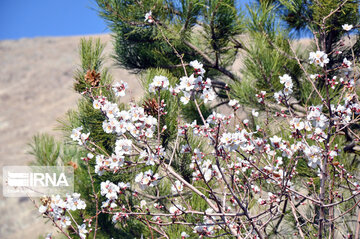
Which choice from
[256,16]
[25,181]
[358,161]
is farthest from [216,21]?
[25,181]

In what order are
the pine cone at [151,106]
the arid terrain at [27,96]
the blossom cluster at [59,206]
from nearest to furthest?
the blossom cluster at [59,206] → the pine cone at [151,106] → the arid terrain at [27,96]

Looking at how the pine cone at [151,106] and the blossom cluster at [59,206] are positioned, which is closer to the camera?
the blossom cluster at [59,206]

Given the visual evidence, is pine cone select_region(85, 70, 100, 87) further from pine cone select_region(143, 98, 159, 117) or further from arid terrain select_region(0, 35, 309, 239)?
arid terrain select_region(0, 35, 309, 239)

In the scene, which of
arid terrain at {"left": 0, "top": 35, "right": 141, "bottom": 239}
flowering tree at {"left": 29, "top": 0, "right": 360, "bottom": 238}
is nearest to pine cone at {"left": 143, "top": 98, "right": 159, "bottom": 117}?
flowering tree at {"left": 29, "top": 0, "right": 360, "bottom": 238}

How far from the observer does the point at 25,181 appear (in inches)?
108

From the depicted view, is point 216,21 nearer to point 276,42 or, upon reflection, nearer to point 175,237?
point 276,42

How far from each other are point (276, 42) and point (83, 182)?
5.13 ft

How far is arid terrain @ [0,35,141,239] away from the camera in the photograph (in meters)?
13.5

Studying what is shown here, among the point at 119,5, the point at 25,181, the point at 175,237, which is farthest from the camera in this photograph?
the point at 25,181

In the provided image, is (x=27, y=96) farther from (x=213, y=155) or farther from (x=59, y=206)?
(x=213, y=155)

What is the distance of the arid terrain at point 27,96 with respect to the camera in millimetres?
13469

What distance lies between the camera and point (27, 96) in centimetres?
2389

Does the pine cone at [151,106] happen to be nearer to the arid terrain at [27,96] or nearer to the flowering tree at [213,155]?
the flowering tree at [213,155]

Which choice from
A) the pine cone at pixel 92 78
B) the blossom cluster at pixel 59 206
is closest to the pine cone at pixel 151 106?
the pine cone at pixel 92 78
